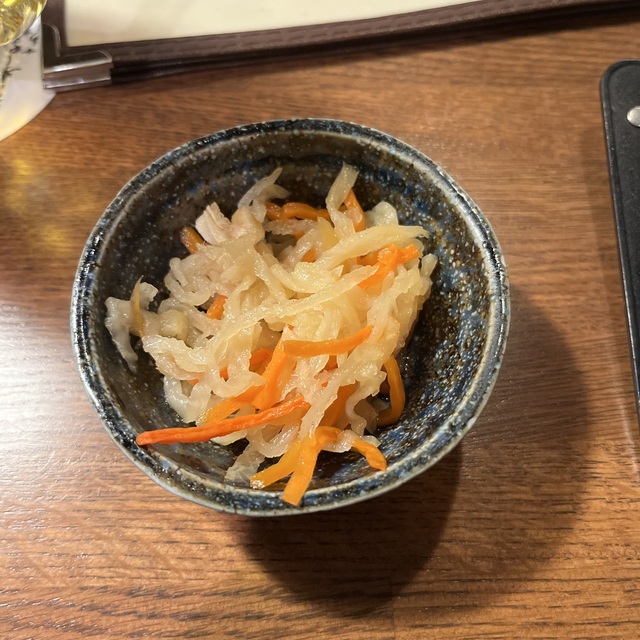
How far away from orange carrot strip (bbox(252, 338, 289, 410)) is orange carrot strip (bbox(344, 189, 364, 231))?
0.29 meters

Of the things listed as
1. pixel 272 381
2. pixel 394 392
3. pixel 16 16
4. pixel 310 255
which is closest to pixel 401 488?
pixel 394 392

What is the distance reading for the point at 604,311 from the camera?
1217 mm

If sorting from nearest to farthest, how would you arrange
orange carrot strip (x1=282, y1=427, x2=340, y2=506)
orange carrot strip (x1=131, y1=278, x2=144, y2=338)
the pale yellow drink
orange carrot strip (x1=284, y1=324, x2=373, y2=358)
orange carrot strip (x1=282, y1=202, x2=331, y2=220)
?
1. orange carrot strip (x1=282, y1=427, x2=340, y2=506)
2. orange carrot strip (x1=284, y1=324, x2=373, y2=358)
3. orange carrot strip (x1=131, y1=278, x2=144, y2=338)
4. orange carrot strip (x1=282, y1=202, x2=331, y2=220)
5. the pale yellow drink

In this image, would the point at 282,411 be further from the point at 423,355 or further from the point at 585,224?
the point at 585,224

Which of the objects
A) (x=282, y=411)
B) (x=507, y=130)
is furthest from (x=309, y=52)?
(x=282, y=411)

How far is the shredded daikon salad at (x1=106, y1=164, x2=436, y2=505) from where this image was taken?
0.88 m

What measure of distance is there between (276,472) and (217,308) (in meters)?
0.33

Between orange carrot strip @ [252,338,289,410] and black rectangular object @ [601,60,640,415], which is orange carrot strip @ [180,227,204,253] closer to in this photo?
orange carrot strip @ [252,338,289,410]

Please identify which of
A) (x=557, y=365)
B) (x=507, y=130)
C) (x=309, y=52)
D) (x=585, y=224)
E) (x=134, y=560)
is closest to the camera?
(x=134, y=560)

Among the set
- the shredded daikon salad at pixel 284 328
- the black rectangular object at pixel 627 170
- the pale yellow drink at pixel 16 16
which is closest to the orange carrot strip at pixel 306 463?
the shredded daikon salad at pixel 284 328

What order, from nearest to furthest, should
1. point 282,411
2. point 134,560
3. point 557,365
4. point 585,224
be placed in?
point 282,411 < point 134,560 < point 557,365 < point 585,224

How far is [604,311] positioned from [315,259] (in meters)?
0.63

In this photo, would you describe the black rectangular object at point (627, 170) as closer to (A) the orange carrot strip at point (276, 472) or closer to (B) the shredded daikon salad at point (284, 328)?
(B) the shredded daikon salad at point (284, 328)

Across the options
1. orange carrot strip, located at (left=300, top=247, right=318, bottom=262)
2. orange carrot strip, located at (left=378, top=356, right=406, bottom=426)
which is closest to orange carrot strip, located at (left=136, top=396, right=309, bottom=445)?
A: orange carrot strip, located at (left=378, top=356, right=406, bottom=426)
